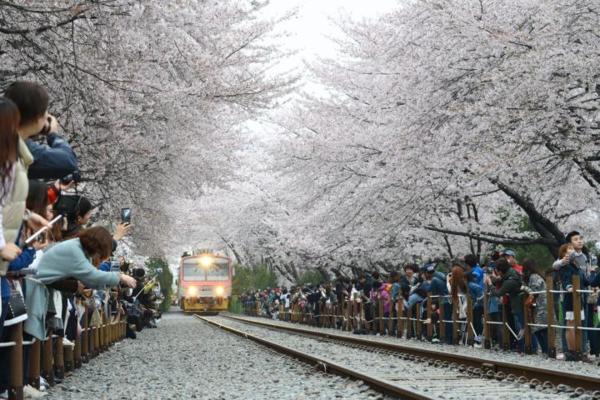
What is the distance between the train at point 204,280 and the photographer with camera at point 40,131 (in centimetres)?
3928

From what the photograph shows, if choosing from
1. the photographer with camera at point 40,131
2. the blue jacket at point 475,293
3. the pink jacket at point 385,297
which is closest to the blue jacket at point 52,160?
the photographer with camera at point 40,131

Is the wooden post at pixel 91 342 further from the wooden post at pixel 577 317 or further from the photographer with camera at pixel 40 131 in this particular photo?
the photographer with camera at pixel 40 131

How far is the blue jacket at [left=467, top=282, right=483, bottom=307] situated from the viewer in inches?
551

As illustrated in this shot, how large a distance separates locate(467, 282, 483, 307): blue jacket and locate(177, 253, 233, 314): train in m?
30.4

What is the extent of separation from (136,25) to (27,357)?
18.6ft

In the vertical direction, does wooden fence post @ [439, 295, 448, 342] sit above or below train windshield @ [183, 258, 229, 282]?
below

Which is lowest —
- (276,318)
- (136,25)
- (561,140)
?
(276,318)

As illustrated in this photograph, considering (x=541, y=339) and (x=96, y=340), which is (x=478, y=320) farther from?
(x=96, y=340)

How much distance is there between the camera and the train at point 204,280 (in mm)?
43656

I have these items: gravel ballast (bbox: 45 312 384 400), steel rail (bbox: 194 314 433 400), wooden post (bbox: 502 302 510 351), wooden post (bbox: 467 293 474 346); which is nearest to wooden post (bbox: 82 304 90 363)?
gravel ballast (bbox: 45 312 384 400)

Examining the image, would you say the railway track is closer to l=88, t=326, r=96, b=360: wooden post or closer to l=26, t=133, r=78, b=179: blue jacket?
l=88, t=326, r=96, b=360: wooden post

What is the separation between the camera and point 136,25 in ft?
36.9

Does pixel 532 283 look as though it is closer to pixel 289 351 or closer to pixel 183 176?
pixel 289 351

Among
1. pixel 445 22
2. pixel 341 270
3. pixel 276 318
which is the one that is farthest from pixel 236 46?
pixel 276 318
